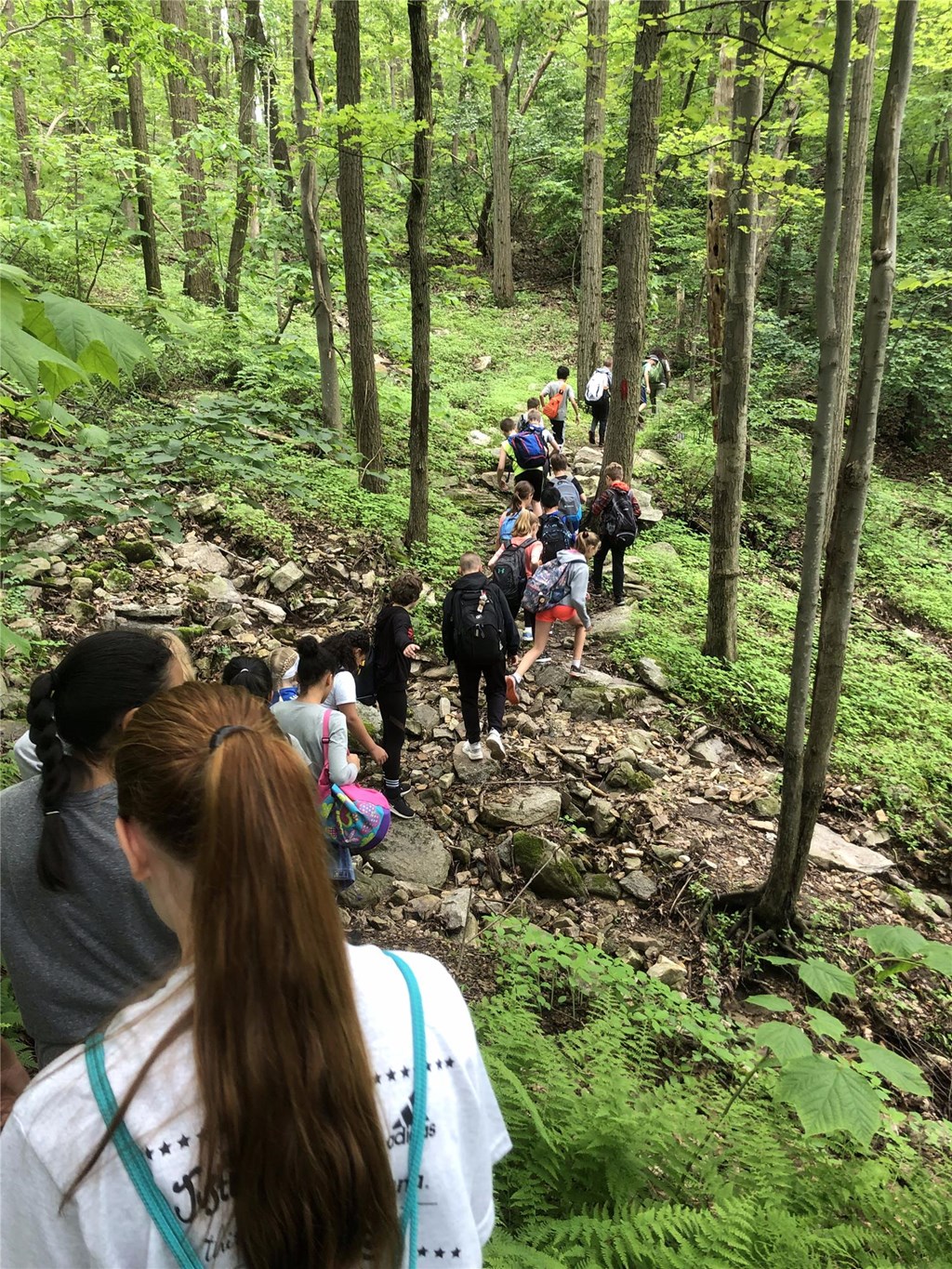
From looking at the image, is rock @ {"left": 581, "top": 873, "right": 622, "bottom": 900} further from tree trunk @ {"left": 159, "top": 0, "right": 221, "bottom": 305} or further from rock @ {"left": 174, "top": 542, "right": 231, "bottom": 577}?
tree trunk @ {"left": 159, "top": 0, "right": 221, "bottom": 305}

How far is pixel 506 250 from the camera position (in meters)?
21.5

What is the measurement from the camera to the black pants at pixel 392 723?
17.6ft

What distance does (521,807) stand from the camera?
5.64m

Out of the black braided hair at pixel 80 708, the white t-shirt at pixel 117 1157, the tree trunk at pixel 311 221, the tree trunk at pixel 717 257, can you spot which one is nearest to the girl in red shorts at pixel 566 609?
the tree trunk at pixel 311 221

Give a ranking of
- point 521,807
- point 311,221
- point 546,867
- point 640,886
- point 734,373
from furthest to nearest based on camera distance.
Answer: point 311,221 → point 734,373 → point 521,807 → point 640,886 → point 546,867

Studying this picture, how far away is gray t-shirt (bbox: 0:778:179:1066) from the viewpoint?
1.67 m

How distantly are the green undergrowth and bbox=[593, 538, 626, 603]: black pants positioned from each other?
5871 millimetres

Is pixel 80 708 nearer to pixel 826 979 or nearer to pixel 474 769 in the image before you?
pixel 826 979

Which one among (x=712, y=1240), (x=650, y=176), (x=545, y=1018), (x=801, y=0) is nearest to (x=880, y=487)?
(x=650, y=176)

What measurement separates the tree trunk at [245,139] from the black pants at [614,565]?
691cm

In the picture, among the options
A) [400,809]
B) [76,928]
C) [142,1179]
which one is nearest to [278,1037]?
[142,1179]

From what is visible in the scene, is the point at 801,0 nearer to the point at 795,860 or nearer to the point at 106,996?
the point at 795,860

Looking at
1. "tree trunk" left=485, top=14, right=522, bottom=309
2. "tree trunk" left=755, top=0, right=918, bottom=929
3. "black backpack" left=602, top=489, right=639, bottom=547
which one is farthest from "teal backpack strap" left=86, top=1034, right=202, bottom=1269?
"tree trunk" left=485, top=14, right=522, bottom=309

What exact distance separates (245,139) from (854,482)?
15530mm
